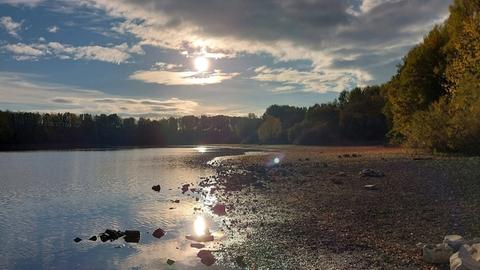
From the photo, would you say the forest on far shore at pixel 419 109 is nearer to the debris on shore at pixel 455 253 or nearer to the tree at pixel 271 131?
the tree at pixel 271 131

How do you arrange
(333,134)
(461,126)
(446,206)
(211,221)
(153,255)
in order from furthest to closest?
(333,134) < (461,126) < (211,221) < (446,206) < (153,255)

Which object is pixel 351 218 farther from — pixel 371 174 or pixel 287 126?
pixel 287 126

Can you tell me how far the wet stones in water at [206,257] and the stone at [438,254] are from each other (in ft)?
21.9

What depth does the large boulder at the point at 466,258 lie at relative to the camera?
34.7 feet

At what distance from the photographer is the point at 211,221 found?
22.7 meters

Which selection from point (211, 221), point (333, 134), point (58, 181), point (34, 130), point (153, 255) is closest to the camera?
point (153, 255)

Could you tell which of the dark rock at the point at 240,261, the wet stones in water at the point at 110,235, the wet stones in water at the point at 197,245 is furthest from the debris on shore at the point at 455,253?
the wet stones in water at the point at 110,235

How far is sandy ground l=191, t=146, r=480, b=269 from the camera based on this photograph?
1449cm

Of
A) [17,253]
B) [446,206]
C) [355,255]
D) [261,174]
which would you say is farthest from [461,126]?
[17,253]

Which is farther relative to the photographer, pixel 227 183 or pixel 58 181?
pixel 58 181

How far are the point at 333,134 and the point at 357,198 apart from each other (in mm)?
111482

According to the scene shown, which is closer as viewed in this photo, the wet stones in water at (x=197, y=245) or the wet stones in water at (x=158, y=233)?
the wet stones in water at (x=197, y=245)

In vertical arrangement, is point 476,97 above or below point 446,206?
above

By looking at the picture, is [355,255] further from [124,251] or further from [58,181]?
[58,181]
